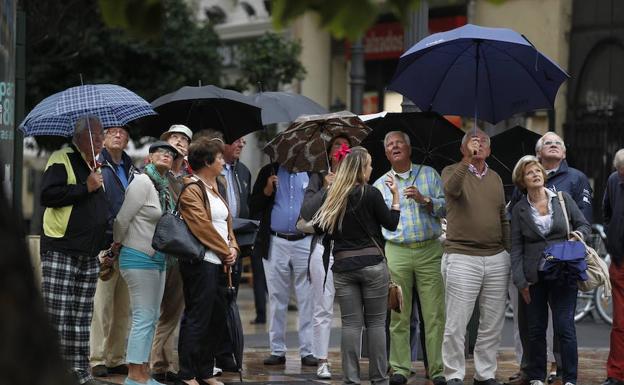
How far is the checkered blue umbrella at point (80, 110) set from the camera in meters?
10.0

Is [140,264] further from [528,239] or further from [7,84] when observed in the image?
[528,239]

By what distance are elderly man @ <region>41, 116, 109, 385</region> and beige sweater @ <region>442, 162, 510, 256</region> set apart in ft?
8.29

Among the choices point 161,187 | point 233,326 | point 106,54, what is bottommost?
point 233,326

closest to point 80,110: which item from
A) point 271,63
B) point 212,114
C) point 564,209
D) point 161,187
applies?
point 161,187

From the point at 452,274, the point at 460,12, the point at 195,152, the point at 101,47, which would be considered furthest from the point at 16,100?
the point at 460,12

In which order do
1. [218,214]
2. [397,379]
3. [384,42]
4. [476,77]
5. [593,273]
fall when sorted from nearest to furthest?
[218,214] → [593,273] → [397,379] → [476,77] → [384,42]

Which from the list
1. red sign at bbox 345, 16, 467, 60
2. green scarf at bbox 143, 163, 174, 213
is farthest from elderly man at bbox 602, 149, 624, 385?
red sign at bbox 345, 16, 467, 60

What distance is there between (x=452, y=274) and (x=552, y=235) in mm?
802

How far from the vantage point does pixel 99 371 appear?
1046 cm

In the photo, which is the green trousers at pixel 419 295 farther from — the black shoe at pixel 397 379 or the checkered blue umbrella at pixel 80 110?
the checkered blue umbrella at pixel 80 110

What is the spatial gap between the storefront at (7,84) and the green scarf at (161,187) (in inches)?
39.0

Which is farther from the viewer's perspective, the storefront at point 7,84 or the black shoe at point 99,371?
the black shoe at point 99,371

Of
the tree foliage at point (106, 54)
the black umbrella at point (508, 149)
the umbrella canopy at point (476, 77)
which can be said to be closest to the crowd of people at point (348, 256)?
the umbrella canopy at point (476, 77)

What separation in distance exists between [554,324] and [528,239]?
706 millimetres
